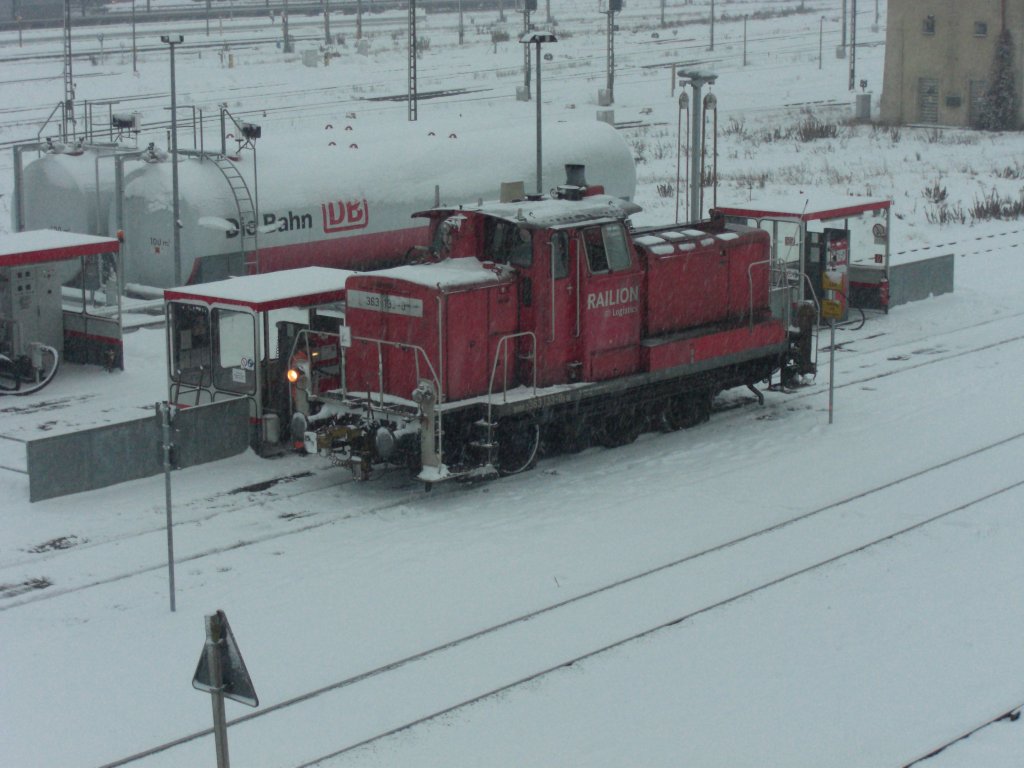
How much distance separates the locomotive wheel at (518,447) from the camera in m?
16.9

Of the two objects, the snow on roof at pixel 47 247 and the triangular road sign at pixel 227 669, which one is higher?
the snow on roof at pixel 47 247

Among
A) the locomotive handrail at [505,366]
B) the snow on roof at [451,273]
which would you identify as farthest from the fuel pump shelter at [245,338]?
the locomotive handrail at [505,366]

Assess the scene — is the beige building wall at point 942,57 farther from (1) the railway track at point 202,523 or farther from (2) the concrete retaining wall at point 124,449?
(2) the concrete retaining wall at point 124,449

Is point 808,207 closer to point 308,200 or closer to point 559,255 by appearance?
point 559,255

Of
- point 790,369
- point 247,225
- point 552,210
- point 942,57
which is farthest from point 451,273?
point 942,57

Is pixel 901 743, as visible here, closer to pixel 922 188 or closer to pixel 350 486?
Answer: pixel 350 486

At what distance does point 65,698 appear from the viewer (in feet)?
36.6

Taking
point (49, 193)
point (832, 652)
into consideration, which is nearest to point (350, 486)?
point (832, 652)

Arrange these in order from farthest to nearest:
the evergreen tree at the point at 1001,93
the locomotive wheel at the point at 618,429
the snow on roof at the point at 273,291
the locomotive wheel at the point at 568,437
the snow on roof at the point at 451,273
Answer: the evergreen tree at the point at 1001,93 → the locomotive wheel at the point at 618,429 → the locomotive wheel at the point at 568,437 → the snow on roof at the point at 273,291 → the snow on roof at the point at 451,273

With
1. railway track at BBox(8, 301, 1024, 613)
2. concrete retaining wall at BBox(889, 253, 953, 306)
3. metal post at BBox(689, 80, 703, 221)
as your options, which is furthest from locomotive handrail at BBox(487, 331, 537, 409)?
concrete retaining wall at BBox(889, 253, 953, 306)

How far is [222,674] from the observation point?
855 cm

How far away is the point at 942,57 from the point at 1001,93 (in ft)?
9.27

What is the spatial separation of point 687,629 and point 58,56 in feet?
213

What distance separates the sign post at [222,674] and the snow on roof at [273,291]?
9109 millimetres
